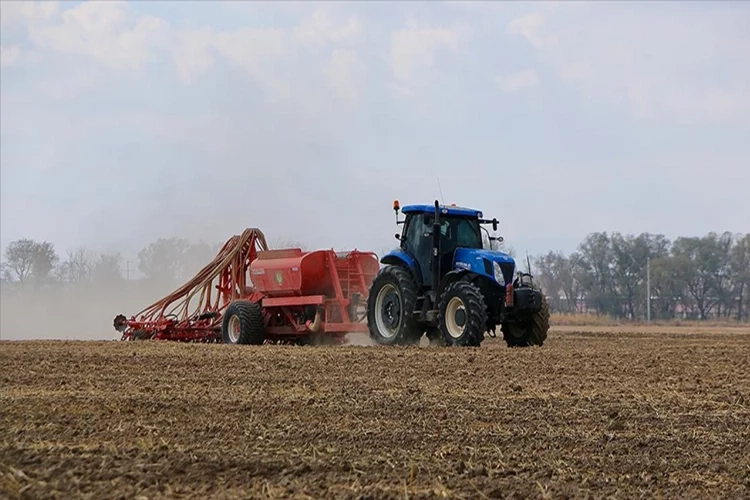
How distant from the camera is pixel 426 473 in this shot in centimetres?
533

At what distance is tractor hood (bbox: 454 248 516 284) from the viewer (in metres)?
14.1

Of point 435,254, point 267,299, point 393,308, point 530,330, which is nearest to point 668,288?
point 267,299

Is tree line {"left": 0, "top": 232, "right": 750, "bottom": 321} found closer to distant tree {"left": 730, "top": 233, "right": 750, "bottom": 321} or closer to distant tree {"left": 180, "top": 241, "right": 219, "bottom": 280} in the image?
distant tree {"left": 730, "top": 233, "right": 750, "bottom": 321}

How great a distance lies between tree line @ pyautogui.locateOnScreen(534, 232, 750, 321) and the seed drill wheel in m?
51.2

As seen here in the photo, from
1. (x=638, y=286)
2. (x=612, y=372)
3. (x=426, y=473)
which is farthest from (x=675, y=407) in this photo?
(x=638, y=286)

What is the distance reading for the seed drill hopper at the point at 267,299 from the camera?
1608cm

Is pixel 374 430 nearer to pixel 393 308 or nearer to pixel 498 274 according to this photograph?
pixel 498 274

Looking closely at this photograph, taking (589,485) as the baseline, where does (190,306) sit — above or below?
above

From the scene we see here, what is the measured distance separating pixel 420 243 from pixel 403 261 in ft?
1.39

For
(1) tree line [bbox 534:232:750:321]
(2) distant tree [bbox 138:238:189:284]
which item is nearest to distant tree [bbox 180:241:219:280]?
(2) distant tree [bbox 138:238:189:284]

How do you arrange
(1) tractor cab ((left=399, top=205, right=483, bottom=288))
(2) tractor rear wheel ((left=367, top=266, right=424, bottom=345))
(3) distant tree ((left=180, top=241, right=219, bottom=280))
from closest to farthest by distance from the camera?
(2) tractor rear wheel ((left=367, top=266, right=424, bottom=345)) < (1) tractor cab ((left=399, top=205, right=483, bottom=288)) < (3) distant tree ((left=180, top=241, right=219, bottom=280))

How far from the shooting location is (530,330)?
14719mm

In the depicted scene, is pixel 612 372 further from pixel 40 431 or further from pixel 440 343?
pixel 40 431

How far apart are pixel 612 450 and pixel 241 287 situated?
12.6 metres
